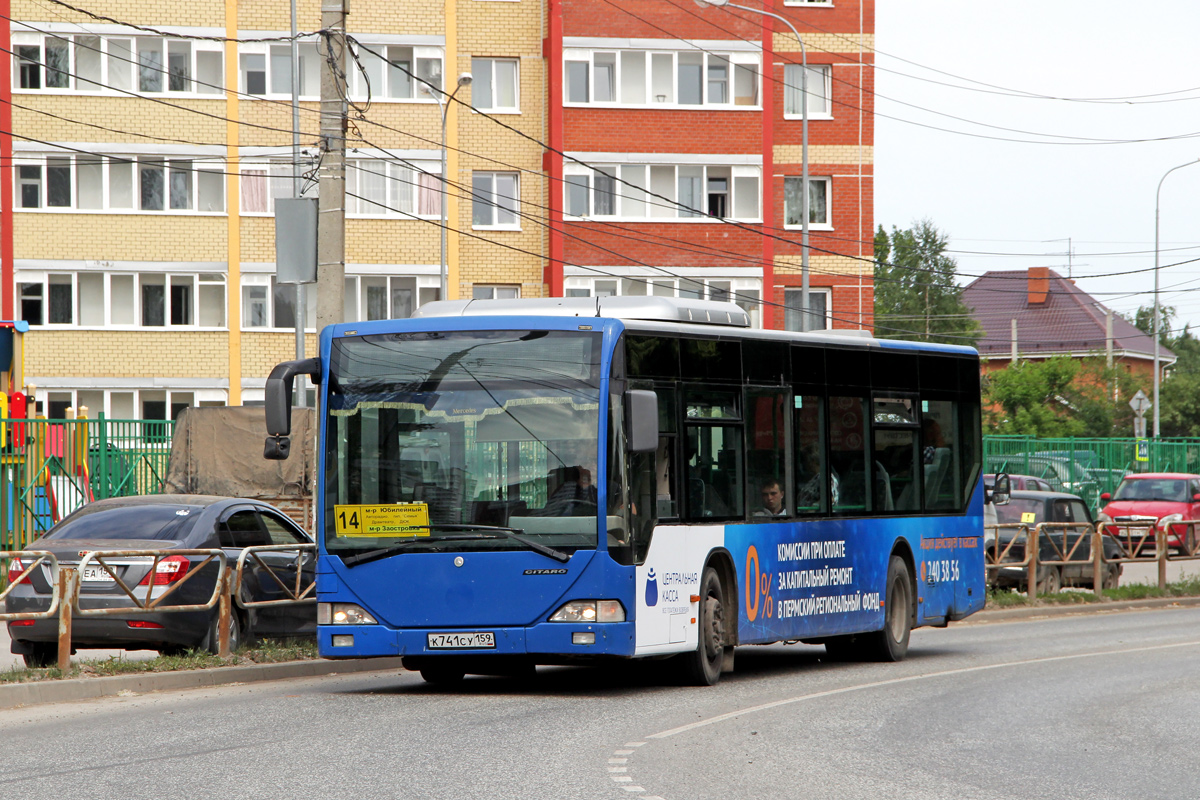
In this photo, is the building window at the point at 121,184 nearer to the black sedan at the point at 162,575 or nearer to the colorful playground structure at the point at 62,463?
the colorful playground structure at the point at 62,463

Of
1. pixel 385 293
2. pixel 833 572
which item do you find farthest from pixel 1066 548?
pixel 385 293

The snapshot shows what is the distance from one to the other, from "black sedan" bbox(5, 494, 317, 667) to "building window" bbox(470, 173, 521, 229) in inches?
1254

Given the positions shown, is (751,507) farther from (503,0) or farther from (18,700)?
(503,0)

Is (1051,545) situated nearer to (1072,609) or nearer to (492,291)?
(1072,609)

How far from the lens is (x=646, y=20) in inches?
1885

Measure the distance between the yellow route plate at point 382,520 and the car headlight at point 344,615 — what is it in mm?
542

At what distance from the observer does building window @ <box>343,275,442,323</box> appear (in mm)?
46062

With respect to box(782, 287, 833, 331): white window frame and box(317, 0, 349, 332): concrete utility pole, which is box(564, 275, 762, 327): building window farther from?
box(317, 0, 349, 332): concrete utility pole

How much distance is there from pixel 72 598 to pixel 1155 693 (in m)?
8.64

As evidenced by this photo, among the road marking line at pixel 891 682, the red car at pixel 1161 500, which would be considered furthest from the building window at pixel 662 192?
the road marking line at pixel 891 682

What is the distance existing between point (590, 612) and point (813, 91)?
4006 centimetres

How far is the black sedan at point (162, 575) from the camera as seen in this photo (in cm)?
1369

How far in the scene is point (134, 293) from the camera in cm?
4516

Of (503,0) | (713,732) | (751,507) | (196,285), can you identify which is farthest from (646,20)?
(713,732)
